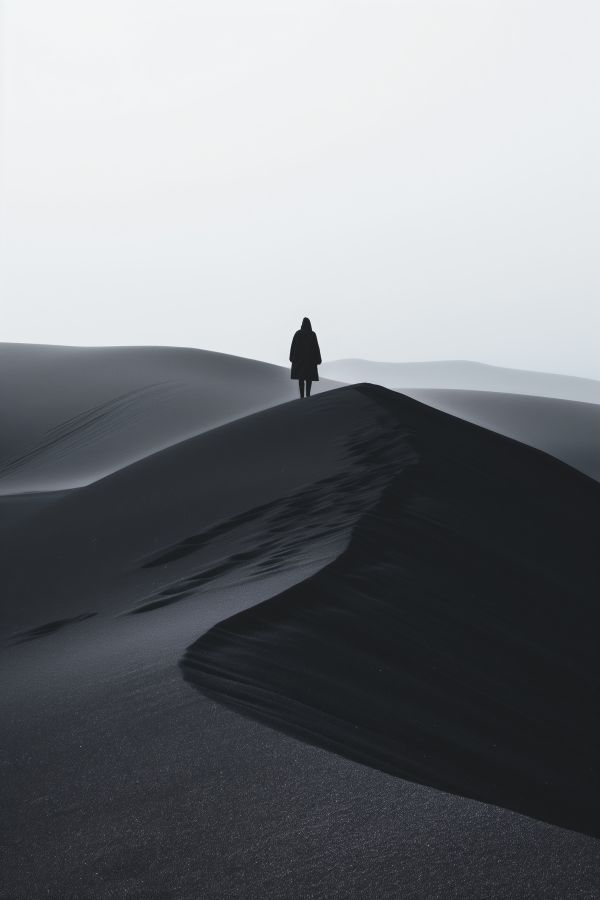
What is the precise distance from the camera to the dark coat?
12.4 meters

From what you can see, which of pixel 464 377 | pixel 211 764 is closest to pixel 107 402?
pixel 211 764

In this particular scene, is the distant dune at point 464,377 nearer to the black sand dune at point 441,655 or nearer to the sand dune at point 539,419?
the sand dune at point 539,419

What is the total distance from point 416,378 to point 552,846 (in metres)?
120

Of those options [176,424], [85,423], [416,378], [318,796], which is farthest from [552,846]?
→ [416,378]

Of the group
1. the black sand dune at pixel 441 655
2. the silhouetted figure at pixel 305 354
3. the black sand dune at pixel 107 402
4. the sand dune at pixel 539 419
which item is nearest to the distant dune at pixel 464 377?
the black sand dune at pixel 107 402

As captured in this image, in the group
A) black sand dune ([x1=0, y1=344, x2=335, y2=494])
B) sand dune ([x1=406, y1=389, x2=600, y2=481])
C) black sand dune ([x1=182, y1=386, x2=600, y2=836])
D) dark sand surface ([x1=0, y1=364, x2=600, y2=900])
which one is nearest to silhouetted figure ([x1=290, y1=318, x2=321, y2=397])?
black sand dune ([x1=0, y1=344, x2=335, y2=494])

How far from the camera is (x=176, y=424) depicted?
1839cm

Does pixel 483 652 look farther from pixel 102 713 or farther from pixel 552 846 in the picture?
pixel 552 846

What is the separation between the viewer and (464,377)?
393ft

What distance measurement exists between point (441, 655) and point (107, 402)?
17.7 m

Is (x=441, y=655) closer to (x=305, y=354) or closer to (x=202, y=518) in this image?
(x=202, y=518)

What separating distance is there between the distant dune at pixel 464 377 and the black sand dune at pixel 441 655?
103649 mm

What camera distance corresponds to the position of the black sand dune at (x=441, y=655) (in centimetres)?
338

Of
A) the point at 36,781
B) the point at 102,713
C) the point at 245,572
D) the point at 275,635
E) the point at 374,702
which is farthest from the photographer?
the point at 245,572
